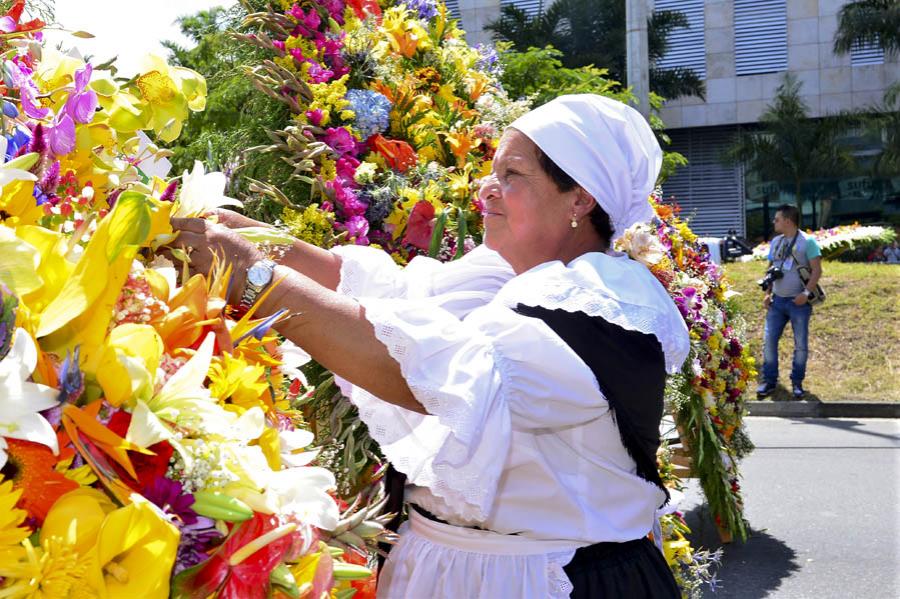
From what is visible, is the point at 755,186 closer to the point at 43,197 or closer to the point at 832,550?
the point at 832,550

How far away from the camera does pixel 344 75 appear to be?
282 centimetres

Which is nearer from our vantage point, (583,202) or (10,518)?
(10,518)

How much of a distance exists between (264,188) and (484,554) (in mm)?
1158

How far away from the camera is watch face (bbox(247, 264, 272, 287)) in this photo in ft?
4.26

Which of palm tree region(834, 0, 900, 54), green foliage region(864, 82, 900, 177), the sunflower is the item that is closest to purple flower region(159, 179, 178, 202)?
the sunflower

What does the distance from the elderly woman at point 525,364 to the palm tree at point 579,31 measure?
30888 mm

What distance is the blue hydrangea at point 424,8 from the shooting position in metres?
3.25

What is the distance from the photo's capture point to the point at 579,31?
33.2 metres

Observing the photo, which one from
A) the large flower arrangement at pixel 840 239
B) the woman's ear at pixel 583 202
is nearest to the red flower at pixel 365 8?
the woman's ear at pixel 583 202

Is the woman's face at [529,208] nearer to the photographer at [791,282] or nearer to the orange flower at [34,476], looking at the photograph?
the orange flower at [34,476]

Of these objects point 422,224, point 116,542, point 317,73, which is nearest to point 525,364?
point 116,542

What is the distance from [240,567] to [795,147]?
122 feet

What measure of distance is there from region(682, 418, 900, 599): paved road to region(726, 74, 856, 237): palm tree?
94.6 feet

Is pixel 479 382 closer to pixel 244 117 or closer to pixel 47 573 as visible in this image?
pixel 47 573
